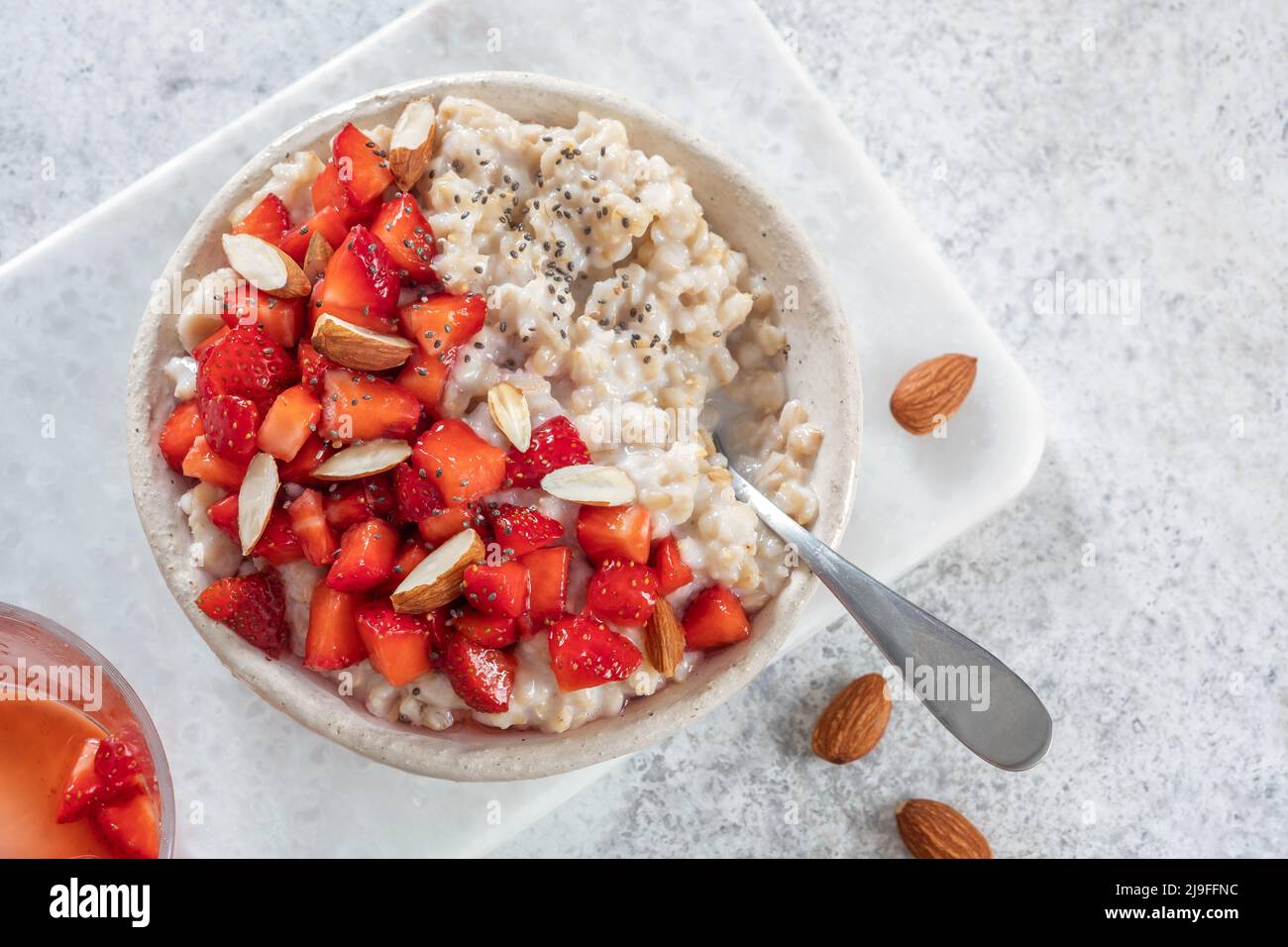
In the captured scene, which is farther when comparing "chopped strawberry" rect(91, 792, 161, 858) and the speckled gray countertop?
the speckled gray countertop

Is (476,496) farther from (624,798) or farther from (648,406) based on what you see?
(624,798)

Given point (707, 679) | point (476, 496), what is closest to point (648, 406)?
point (476, 496)

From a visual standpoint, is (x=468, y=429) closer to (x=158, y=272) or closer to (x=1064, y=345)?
(x=158, y=272)

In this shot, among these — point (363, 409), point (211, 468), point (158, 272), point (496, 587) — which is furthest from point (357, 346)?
point (158, 272)

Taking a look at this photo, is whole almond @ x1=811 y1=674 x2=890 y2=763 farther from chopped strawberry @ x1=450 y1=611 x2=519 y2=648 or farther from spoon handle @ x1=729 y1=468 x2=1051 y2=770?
chopped strawberry @ x1=450 y1=611 x2=519 y2=648

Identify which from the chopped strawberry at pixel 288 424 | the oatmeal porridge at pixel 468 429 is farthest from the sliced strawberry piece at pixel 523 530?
the chopped strawberry at pixel 288 424

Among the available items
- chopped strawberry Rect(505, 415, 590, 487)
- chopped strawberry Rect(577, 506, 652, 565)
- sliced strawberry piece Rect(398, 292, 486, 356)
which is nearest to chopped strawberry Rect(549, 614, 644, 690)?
chopped strawberry Rect(577, 506, 652, 565)
